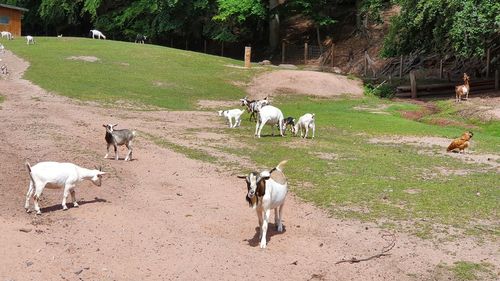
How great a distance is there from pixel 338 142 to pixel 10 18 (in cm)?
4802

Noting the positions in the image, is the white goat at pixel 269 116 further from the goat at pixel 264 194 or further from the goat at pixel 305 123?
the goat at pixel 264 194

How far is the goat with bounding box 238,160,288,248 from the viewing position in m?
11.5

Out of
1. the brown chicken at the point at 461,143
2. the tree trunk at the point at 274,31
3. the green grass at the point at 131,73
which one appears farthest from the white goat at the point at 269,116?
the tree trunk at the point at 274,31

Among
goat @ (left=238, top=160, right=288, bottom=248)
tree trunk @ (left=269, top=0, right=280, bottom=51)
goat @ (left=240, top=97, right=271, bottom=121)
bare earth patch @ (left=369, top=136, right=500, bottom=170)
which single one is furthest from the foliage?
goat @ (left=238, top=160, right=288, bottom=248)

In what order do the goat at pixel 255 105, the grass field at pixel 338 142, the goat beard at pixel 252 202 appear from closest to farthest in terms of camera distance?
the goat beard at pixel 252 202 < the grass field at pixel 338 142 < the goat at pixel 255 105

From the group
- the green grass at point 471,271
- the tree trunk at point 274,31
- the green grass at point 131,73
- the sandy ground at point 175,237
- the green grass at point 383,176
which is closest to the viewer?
the sandy ground at point 175,237

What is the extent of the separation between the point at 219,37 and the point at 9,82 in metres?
25.3

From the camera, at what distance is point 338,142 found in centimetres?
2441

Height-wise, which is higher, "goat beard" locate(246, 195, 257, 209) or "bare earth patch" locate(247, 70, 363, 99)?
"bare earth patch" locate(247, 70, 363, 99)

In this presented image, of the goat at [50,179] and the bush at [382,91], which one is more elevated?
the bush at [382,91]

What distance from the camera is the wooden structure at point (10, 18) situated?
202 ft

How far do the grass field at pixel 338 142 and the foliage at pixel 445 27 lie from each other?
3.87 m

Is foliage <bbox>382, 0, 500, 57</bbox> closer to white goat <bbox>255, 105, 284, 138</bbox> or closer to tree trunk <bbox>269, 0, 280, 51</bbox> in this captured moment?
white goat <bbox>255, 105, 284, 138</bbox>

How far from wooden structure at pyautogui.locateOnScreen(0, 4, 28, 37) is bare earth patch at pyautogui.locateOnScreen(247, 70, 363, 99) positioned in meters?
32.0
